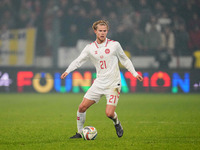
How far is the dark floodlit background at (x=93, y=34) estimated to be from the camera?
17.8 meters

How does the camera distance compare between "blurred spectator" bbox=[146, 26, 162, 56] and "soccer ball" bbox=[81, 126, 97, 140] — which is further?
"blurred spectator" bbox=[146, 26, 162, 56]

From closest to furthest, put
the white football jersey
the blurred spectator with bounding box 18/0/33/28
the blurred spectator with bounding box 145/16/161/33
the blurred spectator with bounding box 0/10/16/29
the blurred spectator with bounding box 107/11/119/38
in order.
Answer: the white football jersey, the blurred spectator with bounding box 107/11/119/38, the blurred spectator with bounding box 145/16/161/33, the blurred spectator with bounding box 0/10/16/29, the blurred spectator with bounding box 18/0/33/28

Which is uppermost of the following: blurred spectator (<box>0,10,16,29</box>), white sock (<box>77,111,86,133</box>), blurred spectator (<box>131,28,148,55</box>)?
blurred spectator (<box>0,10,16,29</box>)

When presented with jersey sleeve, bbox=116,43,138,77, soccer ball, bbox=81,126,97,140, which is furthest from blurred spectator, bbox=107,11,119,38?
soccer ball, bbox=81,126,97,140

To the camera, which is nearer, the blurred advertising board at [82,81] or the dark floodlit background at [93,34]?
the blurred advertising board at [82,81]

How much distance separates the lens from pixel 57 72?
58.7ft

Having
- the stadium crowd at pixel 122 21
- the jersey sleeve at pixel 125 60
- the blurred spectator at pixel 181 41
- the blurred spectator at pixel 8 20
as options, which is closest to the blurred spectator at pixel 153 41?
the stadium crowd at pixel 122 21

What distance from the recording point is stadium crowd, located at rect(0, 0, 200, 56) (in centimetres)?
1831

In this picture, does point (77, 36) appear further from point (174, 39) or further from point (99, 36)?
point (99, 36)

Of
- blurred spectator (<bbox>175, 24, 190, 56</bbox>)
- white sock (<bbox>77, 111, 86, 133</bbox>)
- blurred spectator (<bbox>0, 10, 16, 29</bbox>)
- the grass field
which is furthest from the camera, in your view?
blurred spectator (<bbox>0, 10, 16, 29</bbox>)

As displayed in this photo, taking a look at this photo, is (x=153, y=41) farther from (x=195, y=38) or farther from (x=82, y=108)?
(x=82, y=108)

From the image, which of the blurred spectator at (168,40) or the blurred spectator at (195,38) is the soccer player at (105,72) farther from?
the blurred spectator at (195,38)

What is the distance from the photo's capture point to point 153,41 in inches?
720

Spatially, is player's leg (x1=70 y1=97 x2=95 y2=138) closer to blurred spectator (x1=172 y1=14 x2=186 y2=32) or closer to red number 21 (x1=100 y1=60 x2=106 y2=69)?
red number 21 (x1=100 y1=60 x2=106 y2=69)
